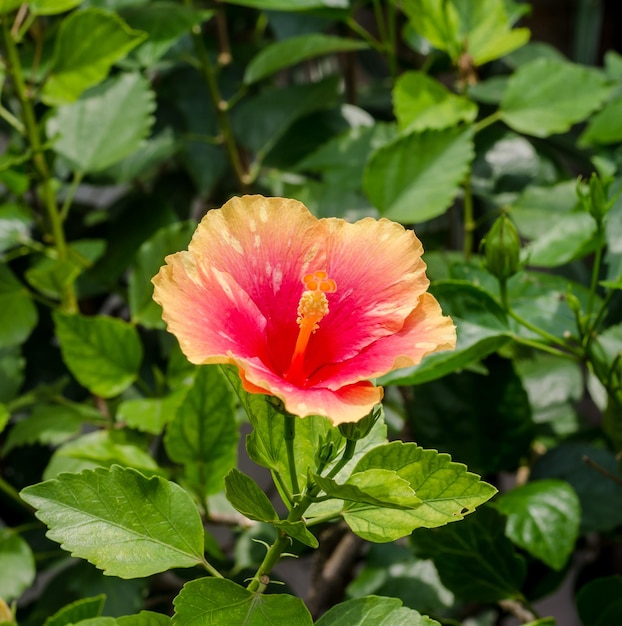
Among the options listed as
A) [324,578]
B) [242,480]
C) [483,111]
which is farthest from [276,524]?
[483,111]

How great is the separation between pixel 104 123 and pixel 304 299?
0.59 meters

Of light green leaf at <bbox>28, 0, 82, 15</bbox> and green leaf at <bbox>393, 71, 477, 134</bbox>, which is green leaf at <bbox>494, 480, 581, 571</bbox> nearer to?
green leaf at <bbox>393, 71, 477, 134</bbox>

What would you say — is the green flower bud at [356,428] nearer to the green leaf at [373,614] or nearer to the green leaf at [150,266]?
the green leaf at [373,614]

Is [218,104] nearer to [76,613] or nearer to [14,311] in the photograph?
[14,311]

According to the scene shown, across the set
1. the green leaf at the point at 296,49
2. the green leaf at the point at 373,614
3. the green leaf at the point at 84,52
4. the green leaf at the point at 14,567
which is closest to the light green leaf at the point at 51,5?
the green leaf at the point at 84,52

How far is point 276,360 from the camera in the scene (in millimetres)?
516

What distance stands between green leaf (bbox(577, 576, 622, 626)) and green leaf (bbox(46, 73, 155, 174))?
65 centimetres

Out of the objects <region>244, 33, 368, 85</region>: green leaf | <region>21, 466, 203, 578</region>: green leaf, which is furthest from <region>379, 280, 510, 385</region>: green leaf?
<region>244, 33, 368, 85</region>: green leaf

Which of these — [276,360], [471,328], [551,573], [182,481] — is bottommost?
[551,573]

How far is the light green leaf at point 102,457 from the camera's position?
2.32ft

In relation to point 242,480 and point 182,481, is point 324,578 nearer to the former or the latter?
point 182,481

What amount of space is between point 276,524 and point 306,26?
0.86 m

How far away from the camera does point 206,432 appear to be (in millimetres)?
674

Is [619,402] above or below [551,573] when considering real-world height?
above
